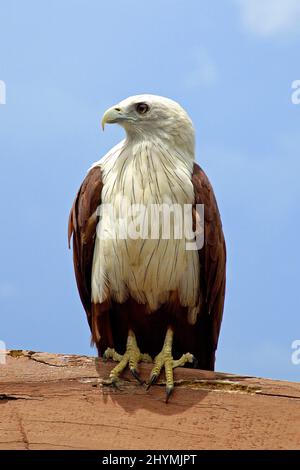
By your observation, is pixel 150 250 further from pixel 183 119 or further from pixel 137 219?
pixel 183 119

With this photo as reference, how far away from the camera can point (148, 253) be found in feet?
12.6

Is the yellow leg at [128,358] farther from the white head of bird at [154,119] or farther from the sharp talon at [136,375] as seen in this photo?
the white head of bird at [154,119]

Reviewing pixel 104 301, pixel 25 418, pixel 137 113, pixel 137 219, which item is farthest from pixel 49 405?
pixel 137 113

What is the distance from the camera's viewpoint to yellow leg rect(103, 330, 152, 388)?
3.69 m

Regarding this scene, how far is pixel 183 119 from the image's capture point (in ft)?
13.0

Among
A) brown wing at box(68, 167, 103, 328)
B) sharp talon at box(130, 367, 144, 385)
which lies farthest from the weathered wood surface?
brown wing at box(68, 167, 103, 328)

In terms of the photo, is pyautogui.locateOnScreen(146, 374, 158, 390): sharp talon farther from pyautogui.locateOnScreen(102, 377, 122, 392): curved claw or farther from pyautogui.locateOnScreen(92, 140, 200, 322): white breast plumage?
pyautogui.locateOnScreen(92, 140, 200, 322): white breast plumage

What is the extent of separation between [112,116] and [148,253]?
686mm

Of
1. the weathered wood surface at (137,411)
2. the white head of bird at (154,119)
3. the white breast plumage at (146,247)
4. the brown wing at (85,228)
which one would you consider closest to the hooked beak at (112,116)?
the white head of bird at (154,119)

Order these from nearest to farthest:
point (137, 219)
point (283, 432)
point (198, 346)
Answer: point (283, 432), point (137, 219), point (198, 346)

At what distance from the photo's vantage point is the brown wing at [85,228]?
4004 millimetres

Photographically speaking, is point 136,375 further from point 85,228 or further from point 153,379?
point 85,228

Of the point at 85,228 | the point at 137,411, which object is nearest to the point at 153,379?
the point at 137,411

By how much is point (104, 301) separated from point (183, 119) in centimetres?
96
